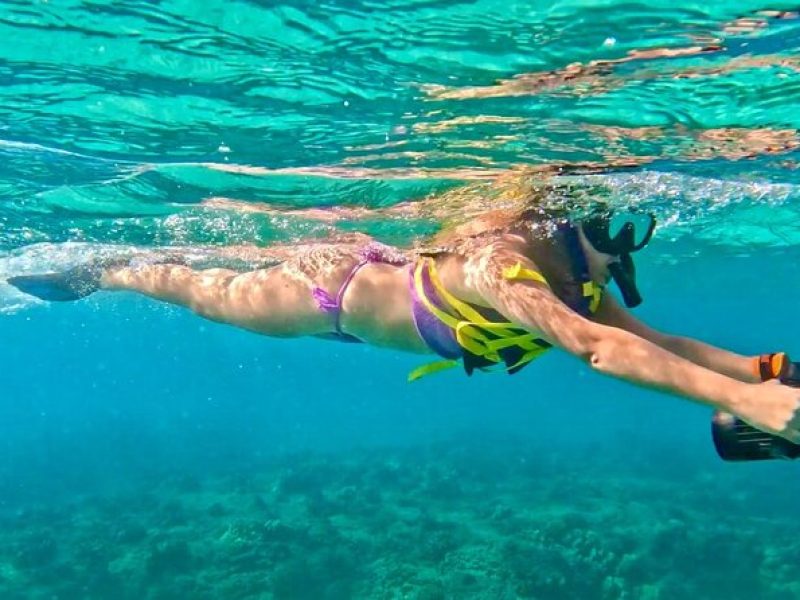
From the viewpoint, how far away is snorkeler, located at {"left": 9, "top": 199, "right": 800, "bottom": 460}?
3.77 meters

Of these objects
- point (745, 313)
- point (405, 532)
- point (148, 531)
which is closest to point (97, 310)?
point (148, 531)

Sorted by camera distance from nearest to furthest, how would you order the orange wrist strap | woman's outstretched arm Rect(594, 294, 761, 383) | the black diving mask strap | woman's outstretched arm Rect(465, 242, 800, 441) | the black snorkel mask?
woman's outstretched arm Rect(465, 242, 800, 441) → the orange wrist strap → woman's outstretched arm Rect(594, 294, 761, 383) → the black snorkel mask → the black diving mask strap

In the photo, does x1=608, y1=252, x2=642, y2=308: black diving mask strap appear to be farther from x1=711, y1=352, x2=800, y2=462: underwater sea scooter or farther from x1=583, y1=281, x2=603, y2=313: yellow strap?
x1=711, y1=352, x2=800, y2=462: underwater sea scooter

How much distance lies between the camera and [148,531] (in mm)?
20281

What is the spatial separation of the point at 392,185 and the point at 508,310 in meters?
7.23

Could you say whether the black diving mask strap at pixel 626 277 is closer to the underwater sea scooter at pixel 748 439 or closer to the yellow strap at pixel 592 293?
the yellow strap at pixel 592 293

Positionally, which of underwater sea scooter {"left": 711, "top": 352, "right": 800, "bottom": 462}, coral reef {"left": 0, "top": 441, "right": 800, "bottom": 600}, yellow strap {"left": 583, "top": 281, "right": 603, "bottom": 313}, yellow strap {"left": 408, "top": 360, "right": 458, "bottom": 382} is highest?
yellow strap {"left": 583, "top": 281, "right": 603, "bottom": 313}

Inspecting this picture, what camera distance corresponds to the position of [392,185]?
38.7 ft

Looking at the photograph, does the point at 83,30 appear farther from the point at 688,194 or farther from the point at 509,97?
the point at 688,194

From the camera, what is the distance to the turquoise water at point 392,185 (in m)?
6.46

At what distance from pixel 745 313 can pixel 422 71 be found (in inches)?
3023

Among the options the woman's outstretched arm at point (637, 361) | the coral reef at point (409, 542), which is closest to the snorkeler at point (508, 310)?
the woman's outstretched arm at point (637, 361)

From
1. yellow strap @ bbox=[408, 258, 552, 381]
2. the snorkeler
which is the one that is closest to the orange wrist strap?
the snorkeler

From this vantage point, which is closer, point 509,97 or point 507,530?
point 509,97
